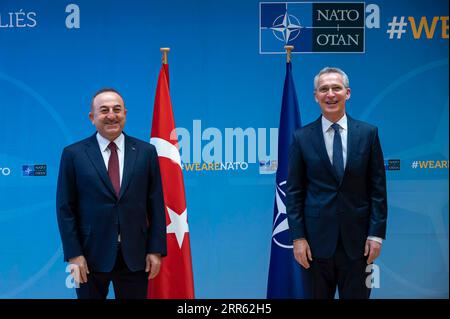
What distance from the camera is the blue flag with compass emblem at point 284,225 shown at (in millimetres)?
4090

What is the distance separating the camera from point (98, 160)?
10.1 ft

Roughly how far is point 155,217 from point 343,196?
103 cm

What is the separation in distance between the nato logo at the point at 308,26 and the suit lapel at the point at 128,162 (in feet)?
6.14

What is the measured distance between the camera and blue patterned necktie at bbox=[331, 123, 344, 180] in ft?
10.1

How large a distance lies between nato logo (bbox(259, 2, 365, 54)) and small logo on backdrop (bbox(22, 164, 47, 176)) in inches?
78.5

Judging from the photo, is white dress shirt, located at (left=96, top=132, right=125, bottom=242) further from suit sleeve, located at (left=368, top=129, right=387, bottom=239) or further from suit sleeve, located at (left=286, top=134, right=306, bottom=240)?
suit sleeve, located at (left=368, top=129, right=387, bottom=239)

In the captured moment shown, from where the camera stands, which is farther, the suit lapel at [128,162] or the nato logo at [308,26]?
the nato logo at [308,26]

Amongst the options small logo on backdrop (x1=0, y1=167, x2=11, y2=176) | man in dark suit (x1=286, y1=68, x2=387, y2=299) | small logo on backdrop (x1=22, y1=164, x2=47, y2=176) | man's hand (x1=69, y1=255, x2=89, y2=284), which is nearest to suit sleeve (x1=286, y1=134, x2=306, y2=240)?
man in dark suit (x1=286, y1=68, x2=387, y2=299)

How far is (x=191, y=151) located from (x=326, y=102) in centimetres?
175

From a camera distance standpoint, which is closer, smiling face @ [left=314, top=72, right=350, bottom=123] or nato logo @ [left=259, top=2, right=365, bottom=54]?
smiling face @ [left=314, top=72, right=350, bottom=123]

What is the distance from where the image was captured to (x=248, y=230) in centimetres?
473

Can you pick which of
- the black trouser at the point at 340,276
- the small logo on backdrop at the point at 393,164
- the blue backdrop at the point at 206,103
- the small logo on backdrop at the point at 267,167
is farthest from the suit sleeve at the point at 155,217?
the small logo on backdrop at the point at 393,164

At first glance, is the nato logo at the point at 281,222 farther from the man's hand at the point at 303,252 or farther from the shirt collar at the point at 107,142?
the shirt collar at the point at 107,142

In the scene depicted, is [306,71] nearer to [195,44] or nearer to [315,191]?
[195,44]
